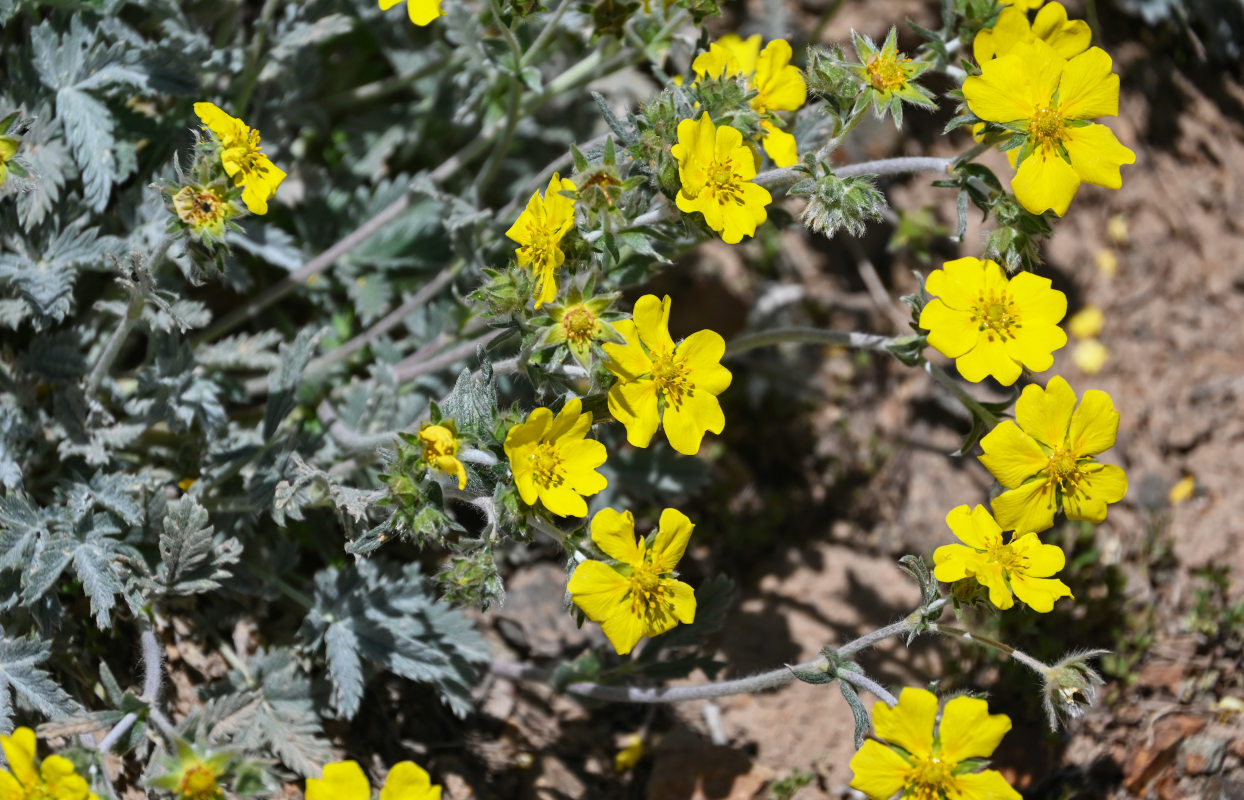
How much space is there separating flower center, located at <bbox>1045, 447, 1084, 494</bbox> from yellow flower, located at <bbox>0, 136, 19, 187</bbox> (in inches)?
134

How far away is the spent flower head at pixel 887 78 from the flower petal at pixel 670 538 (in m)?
1.44

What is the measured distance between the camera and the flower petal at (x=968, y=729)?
2.99 metres

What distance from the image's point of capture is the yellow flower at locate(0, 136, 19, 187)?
3219 mm

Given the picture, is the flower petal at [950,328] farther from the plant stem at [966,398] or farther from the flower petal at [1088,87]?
the flower petal at [1088,87]

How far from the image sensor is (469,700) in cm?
407

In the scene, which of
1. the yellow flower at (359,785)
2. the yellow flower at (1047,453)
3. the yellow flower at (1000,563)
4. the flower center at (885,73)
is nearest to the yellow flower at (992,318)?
the yellow flower at (1047,453)

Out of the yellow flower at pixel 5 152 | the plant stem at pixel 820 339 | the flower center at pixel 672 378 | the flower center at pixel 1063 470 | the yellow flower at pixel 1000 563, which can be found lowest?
the yellow flower at pixel 1000 563

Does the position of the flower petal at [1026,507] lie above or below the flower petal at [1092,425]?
below

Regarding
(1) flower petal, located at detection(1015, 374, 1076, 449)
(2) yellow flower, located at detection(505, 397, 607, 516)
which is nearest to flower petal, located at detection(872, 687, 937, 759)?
(1) flower petal, located at detection(1015, 374, 1076, 449)

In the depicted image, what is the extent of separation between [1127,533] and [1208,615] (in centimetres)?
64

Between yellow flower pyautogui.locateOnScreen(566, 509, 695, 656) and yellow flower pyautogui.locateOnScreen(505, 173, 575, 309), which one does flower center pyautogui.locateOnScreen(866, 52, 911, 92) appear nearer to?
yellow flower pyautogui.locateOnScreen(505, 173, 575, 309)

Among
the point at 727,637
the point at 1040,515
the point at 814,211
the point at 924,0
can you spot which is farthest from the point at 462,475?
the point at 924,0

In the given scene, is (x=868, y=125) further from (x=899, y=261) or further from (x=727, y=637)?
(x=727, y=637)

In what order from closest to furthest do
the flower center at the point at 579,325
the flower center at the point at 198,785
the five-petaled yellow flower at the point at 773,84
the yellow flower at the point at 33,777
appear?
the yellow flower at the point at 33,777 → the flower center at the point at 198,785 → the flower center at the point at 579,325 → the five-petaled yellow flower at the point at 773,84
